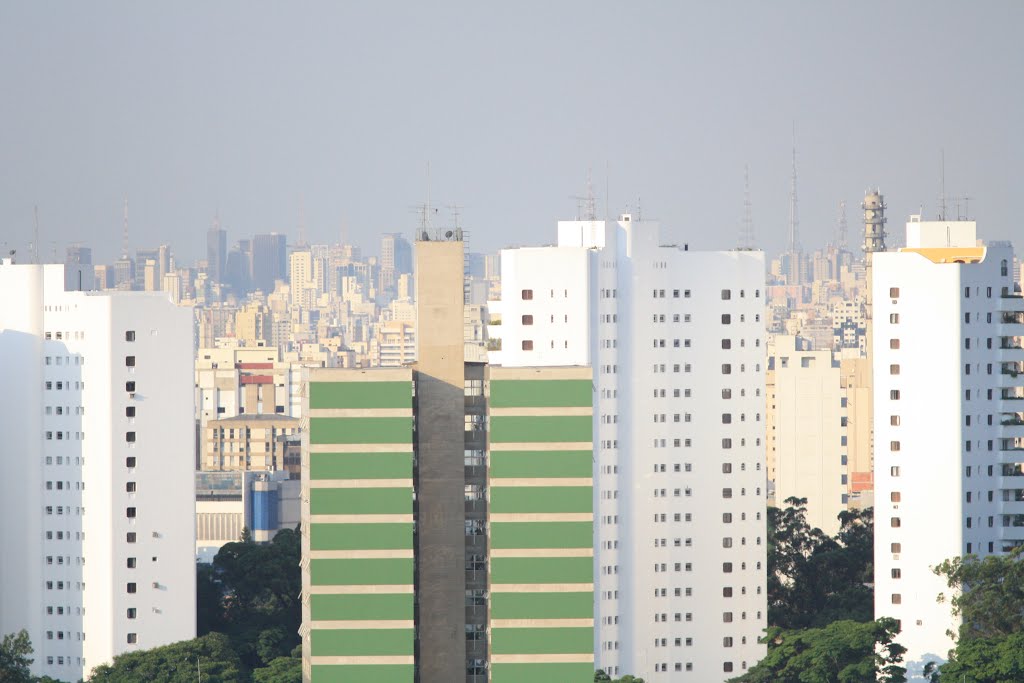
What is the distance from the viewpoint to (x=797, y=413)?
118812 millimetres

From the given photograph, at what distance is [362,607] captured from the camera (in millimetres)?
46844

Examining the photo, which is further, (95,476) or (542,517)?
(95,476)

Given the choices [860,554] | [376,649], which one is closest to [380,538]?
[376,649]

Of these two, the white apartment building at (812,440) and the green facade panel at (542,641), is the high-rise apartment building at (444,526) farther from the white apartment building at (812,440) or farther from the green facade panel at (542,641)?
the white apartment building at (812,440)

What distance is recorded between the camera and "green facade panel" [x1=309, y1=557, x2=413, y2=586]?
4666 cm

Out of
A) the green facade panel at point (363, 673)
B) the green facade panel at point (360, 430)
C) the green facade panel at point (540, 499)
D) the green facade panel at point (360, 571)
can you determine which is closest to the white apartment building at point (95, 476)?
the green facade panel at point (363, 673)

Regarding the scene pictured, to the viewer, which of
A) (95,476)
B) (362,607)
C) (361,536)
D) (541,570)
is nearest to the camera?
(362,607)

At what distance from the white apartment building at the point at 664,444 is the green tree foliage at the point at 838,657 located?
789cm

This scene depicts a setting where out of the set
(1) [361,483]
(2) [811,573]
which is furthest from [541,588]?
(2) [811,573]

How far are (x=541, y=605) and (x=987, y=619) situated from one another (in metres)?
18.8

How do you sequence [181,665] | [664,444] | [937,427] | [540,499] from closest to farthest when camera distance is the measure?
[540,499] → [181,665] → [937,427] → [664,444]

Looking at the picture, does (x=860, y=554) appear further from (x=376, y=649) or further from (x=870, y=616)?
(x=376, y=649)

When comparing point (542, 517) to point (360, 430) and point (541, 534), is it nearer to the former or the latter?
point (541, 534)

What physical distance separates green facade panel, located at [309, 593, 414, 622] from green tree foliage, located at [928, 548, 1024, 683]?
17.9 meters
